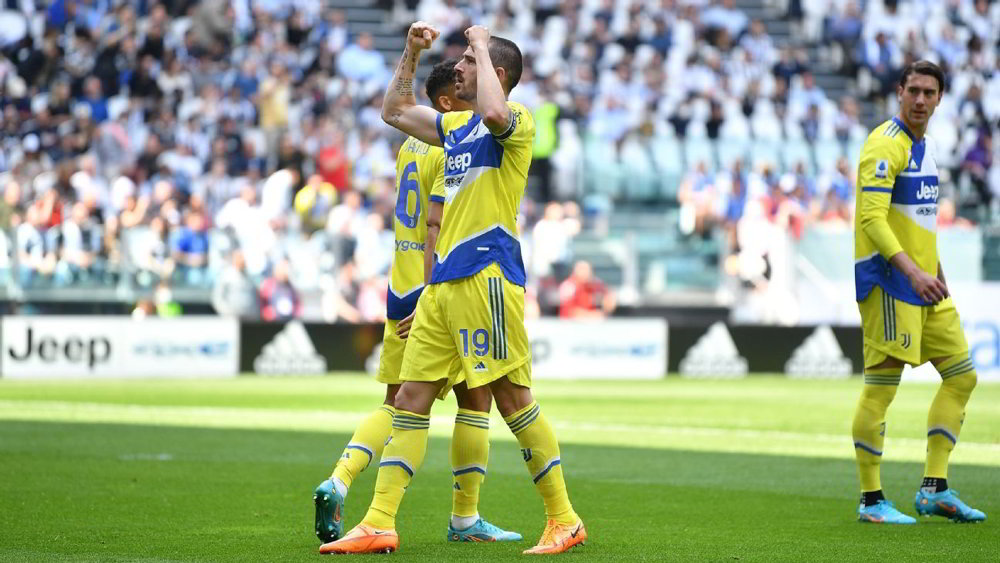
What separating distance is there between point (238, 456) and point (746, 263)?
13.8 metres

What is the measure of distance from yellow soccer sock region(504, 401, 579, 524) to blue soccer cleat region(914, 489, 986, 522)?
7.64ft

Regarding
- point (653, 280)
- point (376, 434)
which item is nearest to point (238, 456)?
point (376, 434)

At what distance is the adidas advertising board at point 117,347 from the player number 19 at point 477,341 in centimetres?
1535

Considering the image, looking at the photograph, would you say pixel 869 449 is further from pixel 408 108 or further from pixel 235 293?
pixel 235 293

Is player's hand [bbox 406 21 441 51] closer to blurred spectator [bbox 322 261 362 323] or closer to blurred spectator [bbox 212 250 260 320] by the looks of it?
blurred spectator [bbox 212 250 260 320]

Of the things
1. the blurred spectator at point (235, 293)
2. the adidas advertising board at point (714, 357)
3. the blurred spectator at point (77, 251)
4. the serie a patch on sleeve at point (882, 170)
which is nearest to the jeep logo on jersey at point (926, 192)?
the serie a patch on sleeve at point (882, 170)

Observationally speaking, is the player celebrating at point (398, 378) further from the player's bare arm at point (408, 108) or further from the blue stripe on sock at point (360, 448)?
the player's bare arm at point (408, 108)

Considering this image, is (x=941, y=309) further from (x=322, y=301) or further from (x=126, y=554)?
(x=322, y=301)

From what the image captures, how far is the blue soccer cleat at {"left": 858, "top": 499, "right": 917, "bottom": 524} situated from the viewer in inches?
329

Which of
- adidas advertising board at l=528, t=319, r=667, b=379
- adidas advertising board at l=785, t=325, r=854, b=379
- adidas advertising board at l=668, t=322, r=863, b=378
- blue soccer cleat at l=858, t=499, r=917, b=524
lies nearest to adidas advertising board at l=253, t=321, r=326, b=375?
adidas advertising board at l=528, t=319, r=667, b=379

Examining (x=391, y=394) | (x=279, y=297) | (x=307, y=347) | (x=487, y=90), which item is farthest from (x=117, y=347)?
(x=487, y=90)

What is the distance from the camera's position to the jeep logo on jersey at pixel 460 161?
278 inches

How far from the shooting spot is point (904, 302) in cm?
855

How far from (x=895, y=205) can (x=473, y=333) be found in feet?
9.52
